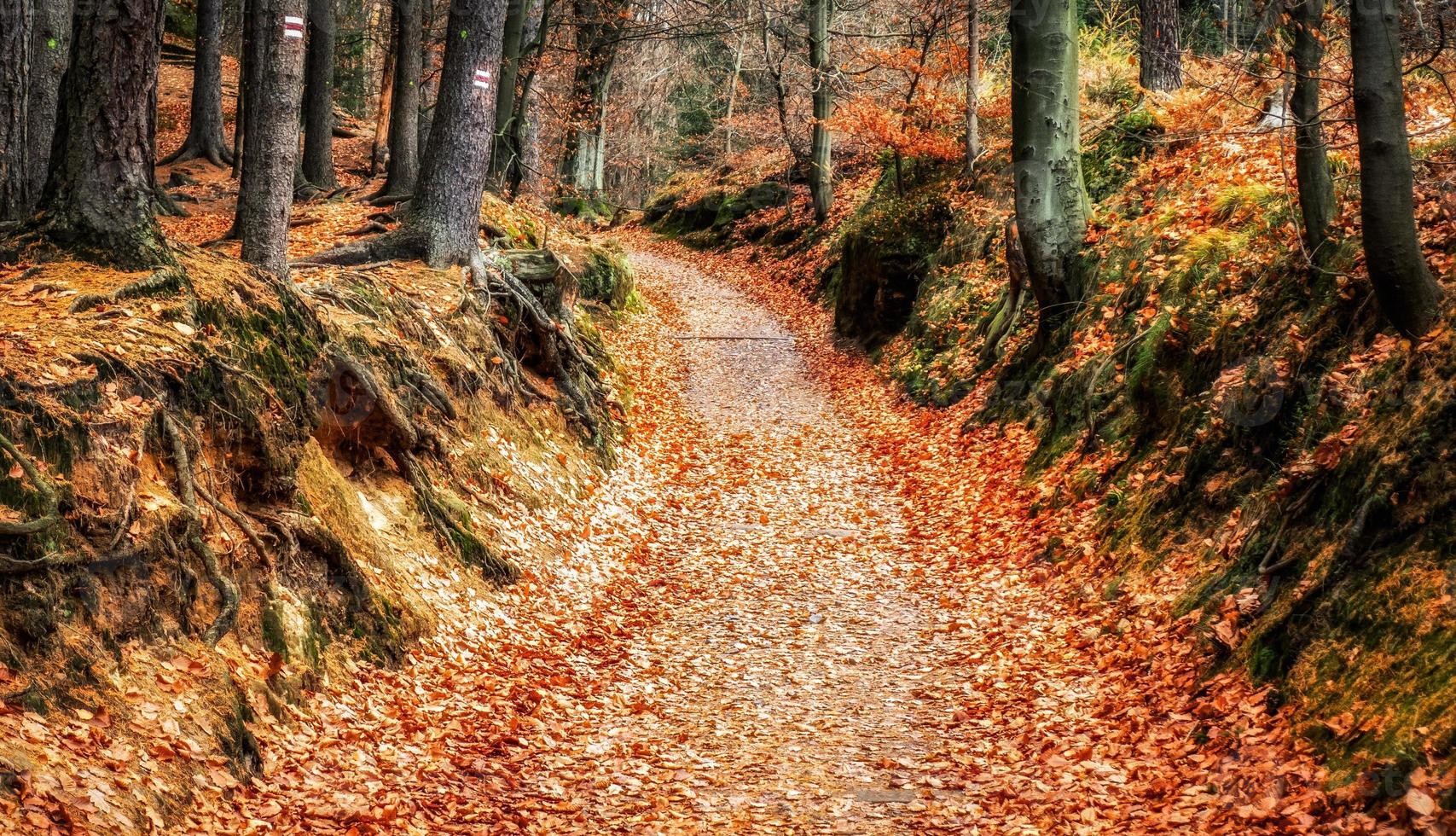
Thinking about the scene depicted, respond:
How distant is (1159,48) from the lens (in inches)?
582

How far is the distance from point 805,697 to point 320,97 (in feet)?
50.3

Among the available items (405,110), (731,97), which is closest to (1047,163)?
(405,110)

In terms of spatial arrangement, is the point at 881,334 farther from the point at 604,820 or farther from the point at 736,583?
the point at 604,820

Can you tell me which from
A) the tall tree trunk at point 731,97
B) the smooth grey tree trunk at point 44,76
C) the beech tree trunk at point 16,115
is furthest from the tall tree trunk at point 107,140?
the tall tree trunk at point 731,97

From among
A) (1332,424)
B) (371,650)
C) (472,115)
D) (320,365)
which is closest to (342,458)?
(320,365)

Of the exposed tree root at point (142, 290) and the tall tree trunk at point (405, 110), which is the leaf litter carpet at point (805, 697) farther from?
the tall tree trunk at point (405, 110)

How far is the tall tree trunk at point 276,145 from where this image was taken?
8.88m

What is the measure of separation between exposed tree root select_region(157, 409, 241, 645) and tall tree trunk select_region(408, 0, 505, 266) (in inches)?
250

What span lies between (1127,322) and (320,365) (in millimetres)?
8303

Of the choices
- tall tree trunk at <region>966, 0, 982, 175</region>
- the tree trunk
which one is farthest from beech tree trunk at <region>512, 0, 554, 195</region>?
the tree trunk

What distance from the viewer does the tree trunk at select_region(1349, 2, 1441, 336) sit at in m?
6.25

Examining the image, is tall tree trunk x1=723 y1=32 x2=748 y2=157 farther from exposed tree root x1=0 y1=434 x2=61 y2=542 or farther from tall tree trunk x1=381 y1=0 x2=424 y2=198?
exposed tree root x1=0 y1=434 x2=61 y2=542

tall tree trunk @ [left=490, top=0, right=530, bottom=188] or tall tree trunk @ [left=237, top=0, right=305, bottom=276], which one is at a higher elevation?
tall tree trunk @ [left=490, top=0, right=530, bottom=188]

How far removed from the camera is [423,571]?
807 centimetres
